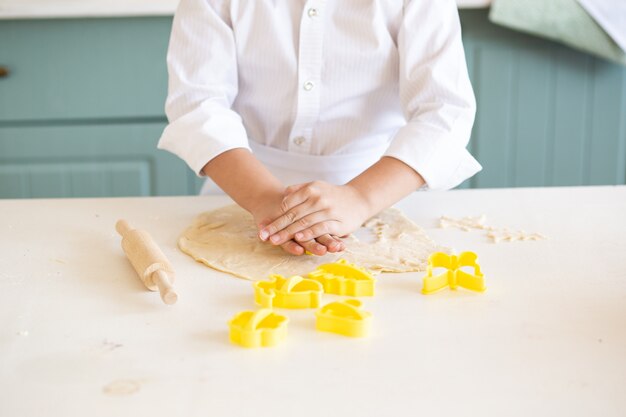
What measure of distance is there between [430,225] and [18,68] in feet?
3.77

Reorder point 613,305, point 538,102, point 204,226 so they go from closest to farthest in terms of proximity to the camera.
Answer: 1. point 613,305
2. point 204,226
3. point 538,102

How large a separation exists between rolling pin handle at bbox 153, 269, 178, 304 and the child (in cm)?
21

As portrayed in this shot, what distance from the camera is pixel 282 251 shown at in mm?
805

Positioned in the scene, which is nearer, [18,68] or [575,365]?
[575,365]

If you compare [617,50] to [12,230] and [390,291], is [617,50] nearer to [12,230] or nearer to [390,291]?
[390,291]

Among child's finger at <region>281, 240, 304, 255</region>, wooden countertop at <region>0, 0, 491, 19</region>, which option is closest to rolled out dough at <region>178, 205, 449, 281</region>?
child's finger at <region>281, 240, 304, 255</region>

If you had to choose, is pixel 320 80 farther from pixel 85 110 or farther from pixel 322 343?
pixel 85 110

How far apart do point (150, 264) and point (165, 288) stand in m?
0.05

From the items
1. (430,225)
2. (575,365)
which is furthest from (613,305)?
(430,225)

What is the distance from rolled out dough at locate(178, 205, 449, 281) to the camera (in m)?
0.74

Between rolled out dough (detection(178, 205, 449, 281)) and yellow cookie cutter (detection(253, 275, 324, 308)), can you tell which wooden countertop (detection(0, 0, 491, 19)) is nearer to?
rolled out dough (detection(178, 205, 449, 281))

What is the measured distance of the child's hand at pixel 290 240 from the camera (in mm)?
777

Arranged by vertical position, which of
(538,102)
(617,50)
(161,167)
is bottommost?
(161,167)

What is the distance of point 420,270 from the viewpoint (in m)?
0.73
